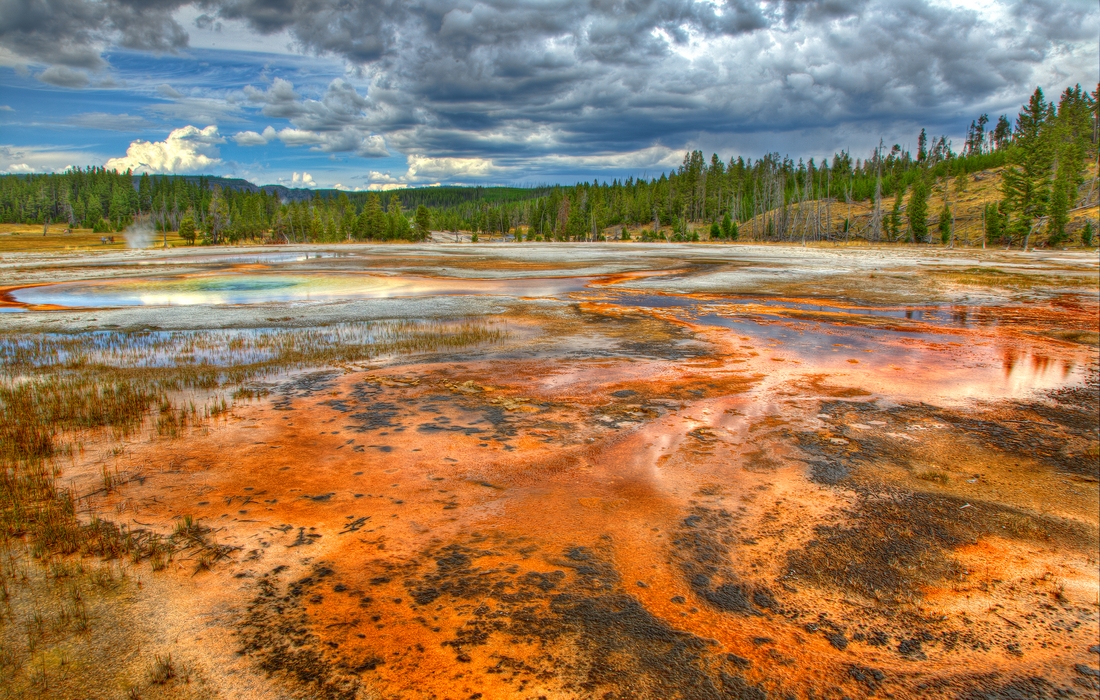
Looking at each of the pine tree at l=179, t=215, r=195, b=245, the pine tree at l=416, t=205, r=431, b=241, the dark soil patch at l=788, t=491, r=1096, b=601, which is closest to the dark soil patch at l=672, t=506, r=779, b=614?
the dark soil patch at l=788, t=491, r=1096, b=601

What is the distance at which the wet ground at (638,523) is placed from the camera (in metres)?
4.01

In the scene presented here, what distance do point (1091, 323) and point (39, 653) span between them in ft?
78.0

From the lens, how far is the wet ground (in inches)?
158

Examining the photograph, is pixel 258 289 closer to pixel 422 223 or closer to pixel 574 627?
pixel 574 627

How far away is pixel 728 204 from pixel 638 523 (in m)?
121

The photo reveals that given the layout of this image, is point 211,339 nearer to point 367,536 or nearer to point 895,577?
point 367,536

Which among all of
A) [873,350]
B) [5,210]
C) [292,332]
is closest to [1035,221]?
[873,350]

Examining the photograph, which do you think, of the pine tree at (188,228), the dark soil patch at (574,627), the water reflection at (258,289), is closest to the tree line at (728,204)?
the pine tree at (188,228)

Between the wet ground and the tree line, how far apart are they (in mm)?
72111

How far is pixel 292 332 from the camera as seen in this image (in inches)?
634

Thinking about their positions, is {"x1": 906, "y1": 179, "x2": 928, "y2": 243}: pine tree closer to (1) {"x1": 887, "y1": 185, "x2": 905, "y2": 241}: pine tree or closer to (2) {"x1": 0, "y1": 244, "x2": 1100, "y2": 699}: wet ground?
(1) {"x1": 887, "y1": 185, "x2": 905, "y2": 241}: pine tree

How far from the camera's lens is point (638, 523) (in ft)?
19.2

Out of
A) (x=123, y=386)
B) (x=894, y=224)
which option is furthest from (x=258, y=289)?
(x=894, y=224)

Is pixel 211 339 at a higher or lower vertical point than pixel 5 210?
lower
